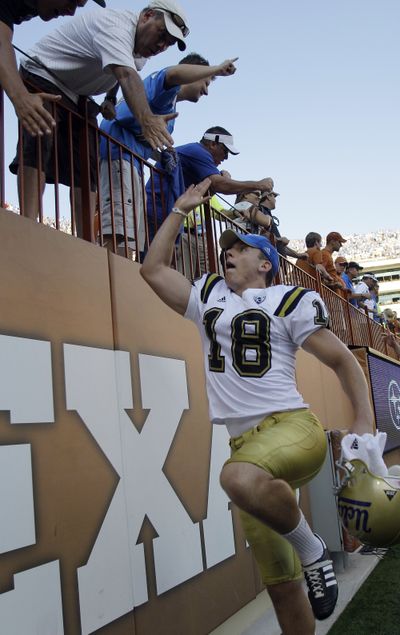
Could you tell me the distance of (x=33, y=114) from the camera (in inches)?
Answer: 108

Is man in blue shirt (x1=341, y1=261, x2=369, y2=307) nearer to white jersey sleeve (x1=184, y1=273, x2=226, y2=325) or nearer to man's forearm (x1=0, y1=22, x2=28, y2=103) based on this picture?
white jersey sleeve (x1=184, y1=273, x2=226, y2=325)

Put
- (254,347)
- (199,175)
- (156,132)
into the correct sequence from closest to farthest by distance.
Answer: (254,347)
(156,132)
(199,175)

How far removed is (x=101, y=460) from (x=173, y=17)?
2573 millimetres

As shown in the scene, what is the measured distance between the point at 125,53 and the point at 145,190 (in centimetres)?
126

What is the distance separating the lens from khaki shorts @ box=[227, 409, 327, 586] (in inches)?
97.2

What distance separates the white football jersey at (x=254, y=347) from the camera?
275 centimetres

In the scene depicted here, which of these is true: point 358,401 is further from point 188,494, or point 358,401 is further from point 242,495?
point 188,494

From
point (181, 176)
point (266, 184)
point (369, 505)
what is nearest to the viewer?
point (369, 505)

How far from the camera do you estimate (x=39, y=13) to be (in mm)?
3168

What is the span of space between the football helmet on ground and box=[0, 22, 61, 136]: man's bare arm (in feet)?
6.79

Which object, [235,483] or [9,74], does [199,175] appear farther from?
[235,483]

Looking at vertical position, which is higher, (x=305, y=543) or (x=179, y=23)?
(x=179, y=23)

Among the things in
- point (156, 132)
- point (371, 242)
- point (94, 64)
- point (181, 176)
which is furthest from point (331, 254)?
point (371, 242)

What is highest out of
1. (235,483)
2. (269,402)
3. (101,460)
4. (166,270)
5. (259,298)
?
(166,270)
